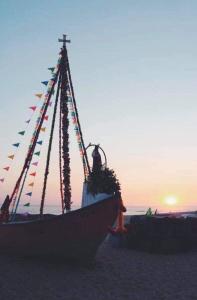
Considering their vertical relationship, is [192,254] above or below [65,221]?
below

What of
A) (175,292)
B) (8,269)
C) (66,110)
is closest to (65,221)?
(8,269)

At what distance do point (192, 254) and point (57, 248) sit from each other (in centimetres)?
746

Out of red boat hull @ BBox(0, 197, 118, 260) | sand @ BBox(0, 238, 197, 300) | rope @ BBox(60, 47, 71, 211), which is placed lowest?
sand @ BBox(0, 238, 197, 300)

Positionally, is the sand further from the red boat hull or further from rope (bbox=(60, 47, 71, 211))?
rope (bbox=(60, 47, 71, 211))

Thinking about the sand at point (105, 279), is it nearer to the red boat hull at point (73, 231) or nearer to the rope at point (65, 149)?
the red boat hull at point (73, 231)

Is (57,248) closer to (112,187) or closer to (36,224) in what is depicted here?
(36,224)

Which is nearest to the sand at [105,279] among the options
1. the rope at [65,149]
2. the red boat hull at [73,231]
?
the red boat hull at [73,231]

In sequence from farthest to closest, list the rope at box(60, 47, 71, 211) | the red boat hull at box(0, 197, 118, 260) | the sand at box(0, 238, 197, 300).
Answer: the rope at box(60, 47, 71, 211) < the red boat hull at box(0, 197, 118, 260) < the sand at box(0, 238, 197, 300)

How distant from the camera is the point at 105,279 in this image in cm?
1353

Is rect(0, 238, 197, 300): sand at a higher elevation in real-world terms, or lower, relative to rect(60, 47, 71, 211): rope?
lower

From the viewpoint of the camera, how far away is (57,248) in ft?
51.6

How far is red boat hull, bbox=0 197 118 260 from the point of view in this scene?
15297 millimetres

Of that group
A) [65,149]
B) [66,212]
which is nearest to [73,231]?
[66,212]

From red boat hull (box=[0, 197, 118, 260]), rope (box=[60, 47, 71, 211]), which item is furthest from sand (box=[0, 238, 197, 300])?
rope (box=[60, 47, 71, 211])
